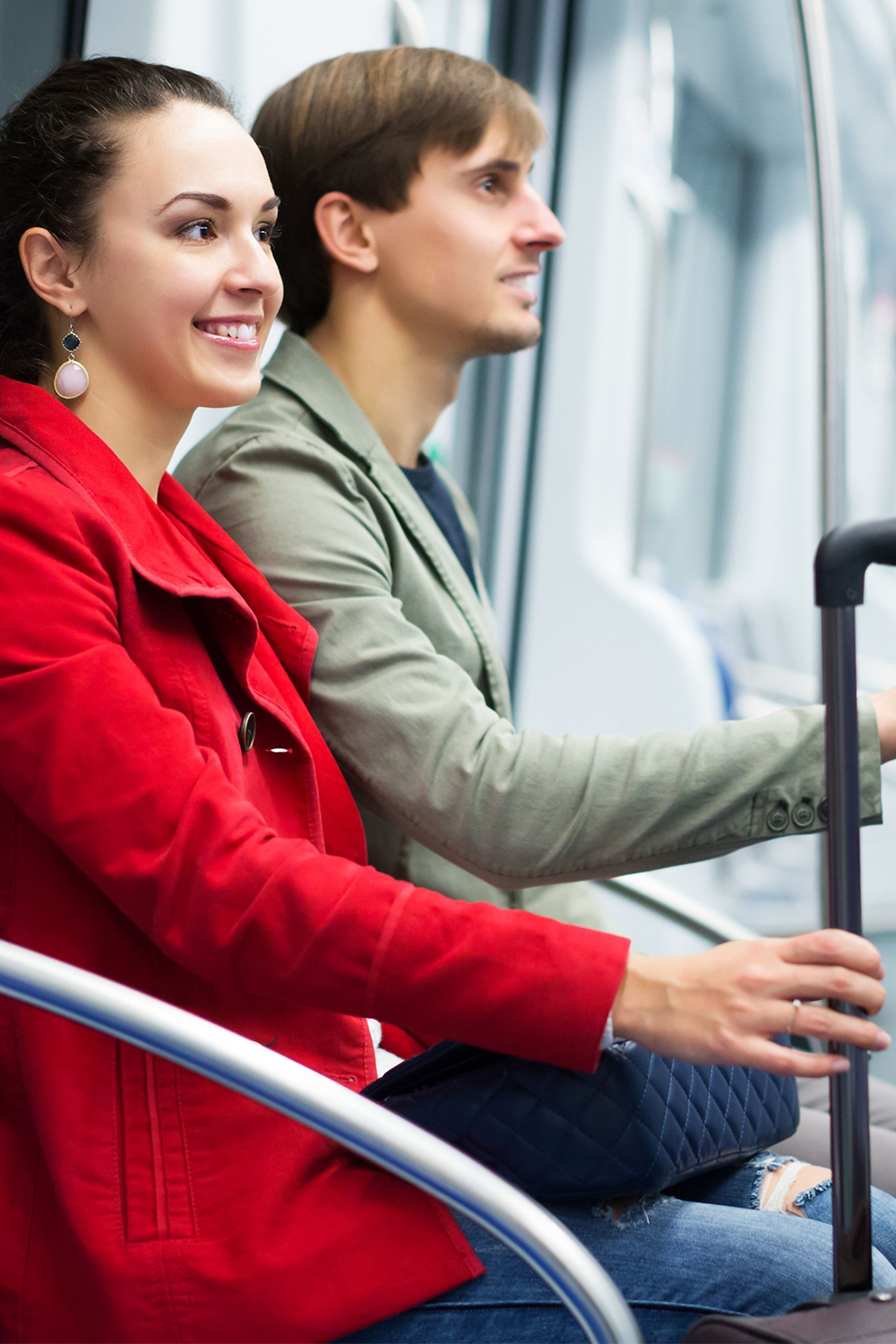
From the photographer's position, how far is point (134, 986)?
882mm

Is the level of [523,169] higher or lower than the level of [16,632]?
higher

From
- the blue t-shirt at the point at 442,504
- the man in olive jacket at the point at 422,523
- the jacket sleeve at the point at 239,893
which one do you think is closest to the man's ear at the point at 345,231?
the man in olive jacket at the point at 422,523

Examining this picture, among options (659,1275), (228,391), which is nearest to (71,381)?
(228,391)

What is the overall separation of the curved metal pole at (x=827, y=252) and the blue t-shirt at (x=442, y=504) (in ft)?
1.74

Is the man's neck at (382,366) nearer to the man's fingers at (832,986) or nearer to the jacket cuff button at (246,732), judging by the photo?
the jacket cuff button at (246,732)

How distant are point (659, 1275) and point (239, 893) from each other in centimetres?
42

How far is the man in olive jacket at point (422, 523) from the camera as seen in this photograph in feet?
3.50

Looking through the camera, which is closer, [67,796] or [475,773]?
[67,796]

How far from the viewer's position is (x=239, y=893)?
794 millimetres

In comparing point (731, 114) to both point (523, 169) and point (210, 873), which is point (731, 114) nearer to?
point (523, 169)

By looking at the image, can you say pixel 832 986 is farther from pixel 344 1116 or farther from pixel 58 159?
pixel 58 159

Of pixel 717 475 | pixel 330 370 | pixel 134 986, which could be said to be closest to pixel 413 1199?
pixel 134 986

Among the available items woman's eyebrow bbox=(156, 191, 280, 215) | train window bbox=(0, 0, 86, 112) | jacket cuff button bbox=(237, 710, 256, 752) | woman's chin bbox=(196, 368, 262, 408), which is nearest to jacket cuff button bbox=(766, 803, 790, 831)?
jacket cuff button bbox=(237, 710, 256, 752)

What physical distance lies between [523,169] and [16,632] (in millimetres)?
903
